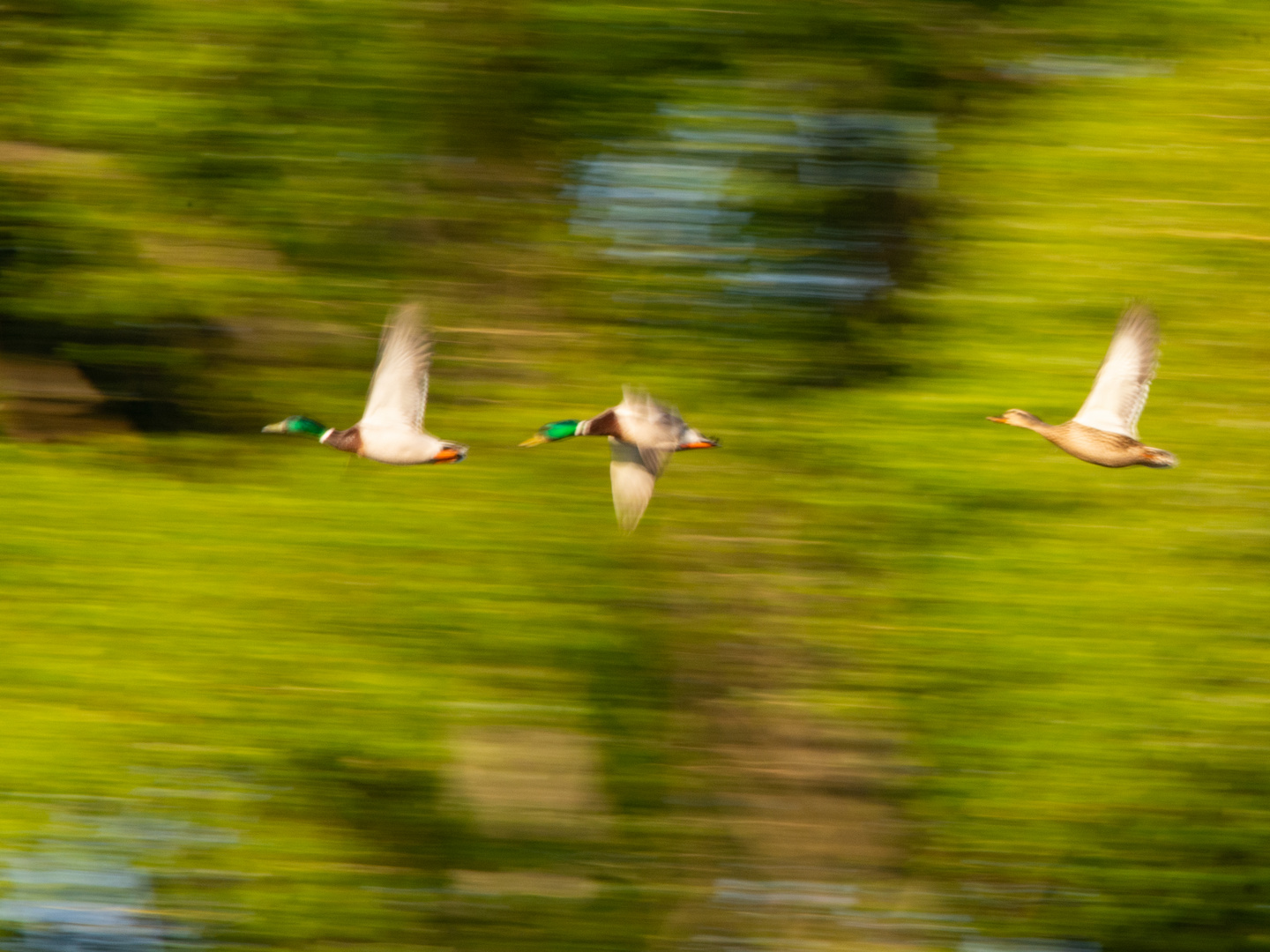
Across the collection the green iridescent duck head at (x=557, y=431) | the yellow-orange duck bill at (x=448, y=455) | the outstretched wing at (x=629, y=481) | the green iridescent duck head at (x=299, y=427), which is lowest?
the yellow-orange duck bill at (x=448, y=455)

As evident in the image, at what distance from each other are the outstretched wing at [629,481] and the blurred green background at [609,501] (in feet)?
0.21

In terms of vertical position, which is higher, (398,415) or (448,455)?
(398,415)

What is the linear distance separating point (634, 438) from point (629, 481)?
95 mm

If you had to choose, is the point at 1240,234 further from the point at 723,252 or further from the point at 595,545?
the point at 595,545

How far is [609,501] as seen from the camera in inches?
103

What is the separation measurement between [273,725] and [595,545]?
0.75m

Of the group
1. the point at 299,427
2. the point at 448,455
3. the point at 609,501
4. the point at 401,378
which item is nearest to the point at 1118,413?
the point at 609,501

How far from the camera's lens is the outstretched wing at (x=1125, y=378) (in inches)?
92.0

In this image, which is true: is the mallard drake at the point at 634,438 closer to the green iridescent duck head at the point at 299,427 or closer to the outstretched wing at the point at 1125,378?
the green iridescent duck head at the point at 299,427

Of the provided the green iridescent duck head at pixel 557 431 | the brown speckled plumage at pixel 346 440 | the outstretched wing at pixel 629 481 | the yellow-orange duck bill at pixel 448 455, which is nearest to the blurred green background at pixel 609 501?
the outstretched wing at pixel 629 481

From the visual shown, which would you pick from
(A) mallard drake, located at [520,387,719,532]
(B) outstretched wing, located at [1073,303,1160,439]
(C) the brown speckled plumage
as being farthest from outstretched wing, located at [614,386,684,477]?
(B) outstretched wing, located at [1073,303,1160,439]

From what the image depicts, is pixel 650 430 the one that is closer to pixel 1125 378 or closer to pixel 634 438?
pixel 634 438

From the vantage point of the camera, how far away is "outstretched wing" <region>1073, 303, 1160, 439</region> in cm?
234

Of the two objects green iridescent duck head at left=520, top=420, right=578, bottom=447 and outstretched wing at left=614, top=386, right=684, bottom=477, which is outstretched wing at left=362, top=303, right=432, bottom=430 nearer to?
green iridescent duck head at left=520, top=420, right=578, bottom=447
